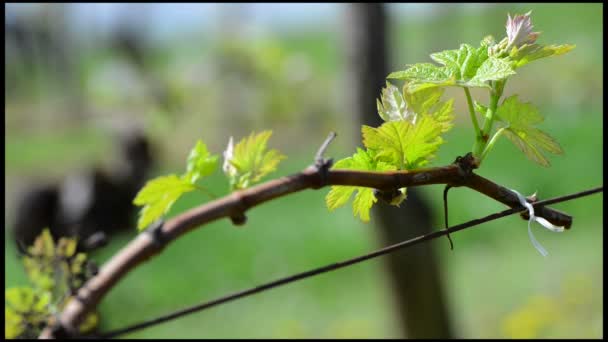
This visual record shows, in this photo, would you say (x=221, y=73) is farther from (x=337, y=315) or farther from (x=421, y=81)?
(x=421, y=81)

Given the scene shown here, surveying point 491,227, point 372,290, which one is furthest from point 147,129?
point 491,227

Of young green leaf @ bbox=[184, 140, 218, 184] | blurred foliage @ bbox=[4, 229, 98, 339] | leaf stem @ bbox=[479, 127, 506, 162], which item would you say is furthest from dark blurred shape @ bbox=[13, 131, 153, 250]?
leaf stem @ bbox=[479, 127, 506, 162]

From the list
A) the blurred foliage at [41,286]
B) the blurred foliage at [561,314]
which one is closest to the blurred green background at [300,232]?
the blurred foliage at [561,314]

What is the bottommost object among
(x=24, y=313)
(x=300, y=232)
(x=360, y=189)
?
(x=300, y=232)

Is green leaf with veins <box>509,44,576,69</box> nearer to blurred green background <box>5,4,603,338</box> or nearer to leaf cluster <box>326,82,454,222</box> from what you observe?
leaf cluster <box>326,82,454,222</box>

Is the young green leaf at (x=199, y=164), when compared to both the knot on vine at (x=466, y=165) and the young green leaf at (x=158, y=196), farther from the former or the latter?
the knot on vine at (x=466, y=165)

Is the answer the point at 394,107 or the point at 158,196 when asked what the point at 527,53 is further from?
the point at 158,196

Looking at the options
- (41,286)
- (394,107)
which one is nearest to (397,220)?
(41,286)
